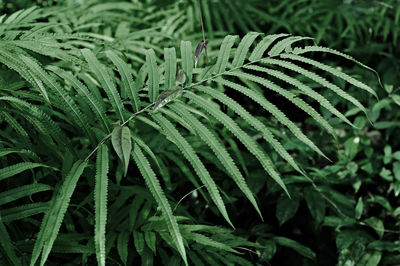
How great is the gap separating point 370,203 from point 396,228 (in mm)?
169

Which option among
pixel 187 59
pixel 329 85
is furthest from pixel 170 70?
pixel 329 85

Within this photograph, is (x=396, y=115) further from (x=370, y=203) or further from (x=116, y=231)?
(x=116, y=231)

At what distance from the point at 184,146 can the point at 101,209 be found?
0.64ft

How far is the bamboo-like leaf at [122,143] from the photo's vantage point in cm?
74

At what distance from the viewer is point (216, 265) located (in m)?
1.07

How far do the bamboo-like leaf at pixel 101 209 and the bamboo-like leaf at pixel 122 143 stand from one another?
0.14 feet

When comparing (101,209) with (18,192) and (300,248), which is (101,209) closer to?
(18,192)

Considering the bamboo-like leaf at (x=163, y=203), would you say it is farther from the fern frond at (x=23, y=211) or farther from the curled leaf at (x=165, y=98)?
the fern frond at (x=23, y=211)

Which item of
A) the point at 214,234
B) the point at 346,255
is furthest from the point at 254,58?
the point at 346,255

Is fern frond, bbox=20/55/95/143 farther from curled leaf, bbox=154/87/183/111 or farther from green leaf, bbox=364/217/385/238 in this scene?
green leaf, bbox=364/217/385/238

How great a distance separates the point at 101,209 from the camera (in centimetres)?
71

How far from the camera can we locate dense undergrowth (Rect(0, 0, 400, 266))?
841 millimetres

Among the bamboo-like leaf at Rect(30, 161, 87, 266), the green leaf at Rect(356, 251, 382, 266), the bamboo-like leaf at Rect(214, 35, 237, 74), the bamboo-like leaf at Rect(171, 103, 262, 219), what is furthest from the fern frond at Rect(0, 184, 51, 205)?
the green leaf at Rect(356, 251, 382, 266)

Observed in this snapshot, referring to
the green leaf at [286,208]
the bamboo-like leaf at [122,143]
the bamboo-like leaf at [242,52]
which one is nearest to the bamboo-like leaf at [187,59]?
the bamboo-like leaf at [242,52]
